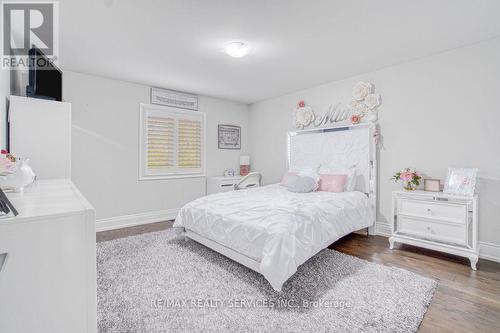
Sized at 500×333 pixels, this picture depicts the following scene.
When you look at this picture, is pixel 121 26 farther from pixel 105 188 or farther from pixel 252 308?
pixel 252 308

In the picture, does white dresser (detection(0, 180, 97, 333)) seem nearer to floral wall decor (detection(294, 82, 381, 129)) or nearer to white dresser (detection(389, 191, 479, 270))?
white dresser (detection(389, 191, 479, 270))

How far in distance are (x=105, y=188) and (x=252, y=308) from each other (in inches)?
129

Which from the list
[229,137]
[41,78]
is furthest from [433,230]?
[41,78]

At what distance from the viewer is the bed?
6.46 ft

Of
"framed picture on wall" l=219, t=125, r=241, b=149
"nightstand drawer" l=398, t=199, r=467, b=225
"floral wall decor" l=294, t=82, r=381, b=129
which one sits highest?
"floral wall decor" l=294, t=82, r=381, b=129

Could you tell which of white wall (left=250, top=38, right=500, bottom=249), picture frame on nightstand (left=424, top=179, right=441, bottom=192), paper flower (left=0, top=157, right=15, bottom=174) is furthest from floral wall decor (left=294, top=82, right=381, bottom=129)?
paper flower (left=0, top=157, right=15, bottom=174)

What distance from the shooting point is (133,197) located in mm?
4137

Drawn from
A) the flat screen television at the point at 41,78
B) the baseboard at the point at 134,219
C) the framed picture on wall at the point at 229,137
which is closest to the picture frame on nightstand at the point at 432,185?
the framed picture on wall at the point at 229,137

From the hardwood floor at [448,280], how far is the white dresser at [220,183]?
1.79 meters

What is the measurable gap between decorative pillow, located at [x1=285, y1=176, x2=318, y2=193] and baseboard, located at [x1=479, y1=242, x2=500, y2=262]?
202cm

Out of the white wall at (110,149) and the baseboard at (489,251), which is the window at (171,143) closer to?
the white wall at (110,149)

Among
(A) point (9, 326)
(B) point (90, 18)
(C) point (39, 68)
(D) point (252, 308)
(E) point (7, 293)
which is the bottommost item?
(D) point (252, 308)

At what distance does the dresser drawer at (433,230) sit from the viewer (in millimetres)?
2570

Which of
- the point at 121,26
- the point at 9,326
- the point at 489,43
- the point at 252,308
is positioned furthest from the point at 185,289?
the point at 489,43
